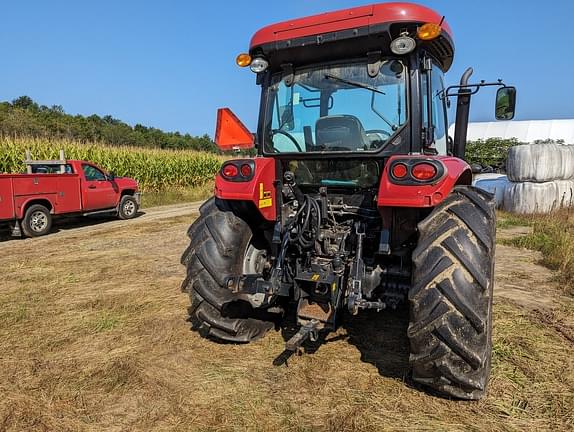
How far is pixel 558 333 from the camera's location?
3623 mm

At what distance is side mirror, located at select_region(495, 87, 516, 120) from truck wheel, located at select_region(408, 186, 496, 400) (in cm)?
164

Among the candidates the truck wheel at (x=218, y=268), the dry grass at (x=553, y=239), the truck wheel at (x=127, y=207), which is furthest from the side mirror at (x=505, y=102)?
the truck wheel at (x=127, y=207)

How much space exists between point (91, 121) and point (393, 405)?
42.9 m

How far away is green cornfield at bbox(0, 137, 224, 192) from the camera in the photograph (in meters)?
12.5

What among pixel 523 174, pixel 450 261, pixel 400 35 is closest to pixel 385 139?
pixel 400 35

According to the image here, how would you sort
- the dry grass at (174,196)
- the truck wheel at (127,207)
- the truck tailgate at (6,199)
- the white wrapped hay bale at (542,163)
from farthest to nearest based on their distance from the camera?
the dry grass at (174,196) → the truck wheel at (127,207) → the white wrapped hay bale at (542,163) → the truck tailgate at (6,199)

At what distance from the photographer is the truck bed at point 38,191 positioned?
343 inches

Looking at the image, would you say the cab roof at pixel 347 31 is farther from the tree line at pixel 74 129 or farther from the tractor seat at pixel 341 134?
the tree line at pixel 74 129

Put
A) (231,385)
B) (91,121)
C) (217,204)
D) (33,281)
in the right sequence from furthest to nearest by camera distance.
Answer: (91,121) < (33,281) < (217,204) < (231,385)

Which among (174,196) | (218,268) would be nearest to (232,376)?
(218,268)

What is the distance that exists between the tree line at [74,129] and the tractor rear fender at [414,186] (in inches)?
681

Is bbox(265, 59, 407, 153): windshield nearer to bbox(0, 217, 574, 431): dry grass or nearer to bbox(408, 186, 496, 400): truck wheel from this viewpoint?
bbox(408, 186, 496, 400): truck wheel

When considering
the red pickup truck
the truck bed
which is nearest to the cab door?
the red pickup truck

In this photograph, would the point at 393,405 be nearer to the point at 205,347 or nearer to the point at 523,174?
the point at 205,347
